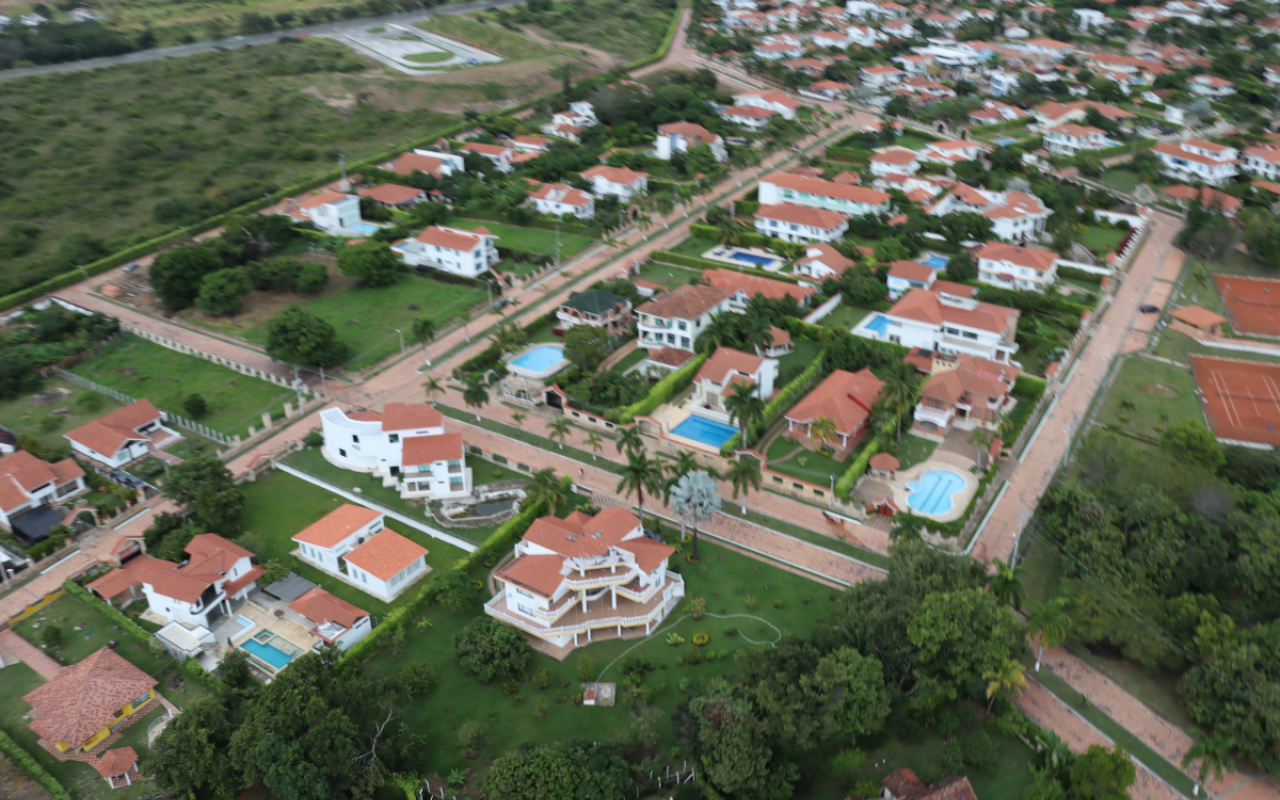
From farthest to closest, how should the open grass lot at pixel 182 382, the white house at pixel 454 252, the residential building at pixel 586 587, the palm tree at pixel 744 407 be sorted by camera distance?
the white house at pixel 454 252
the open grass lot at pixel 182 382
the palm tree at pixel 744 407
the residential building at pixel 586 587

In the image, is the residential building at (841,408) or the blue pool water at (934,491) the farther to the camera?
the residential building at (841,408)

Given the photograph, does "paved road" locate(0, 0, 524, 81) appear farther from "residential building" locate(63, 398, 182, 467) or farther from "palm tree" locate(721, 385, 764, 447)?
"palm tree" locate(721, 385, 764, 447)

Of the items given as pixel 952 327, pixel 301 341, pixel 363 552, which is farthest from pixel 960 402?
pixel 301 341

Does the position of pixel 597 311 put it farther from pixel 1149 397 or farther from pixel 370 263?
pixel 1149 397

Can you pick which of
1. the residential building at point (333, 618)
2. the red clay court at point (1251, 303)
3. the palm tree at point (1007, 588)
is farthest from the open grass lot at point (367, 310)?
the red clay court at point (1251, 303)

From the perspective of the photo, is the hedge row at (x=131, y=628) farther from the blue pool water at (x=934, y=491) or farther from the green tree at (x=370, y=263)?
the green tree at (x=370, y=263)

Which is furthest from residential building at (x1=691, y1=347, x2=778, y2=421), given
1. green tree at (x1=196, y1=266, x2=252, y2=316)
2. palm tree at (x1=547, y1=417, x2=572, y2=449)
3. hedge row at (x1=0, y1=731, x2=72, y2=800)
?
green tree at (x1=196, y1=266, x2=252, y2=316)

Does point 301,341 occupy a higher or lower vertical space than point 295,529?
higher
